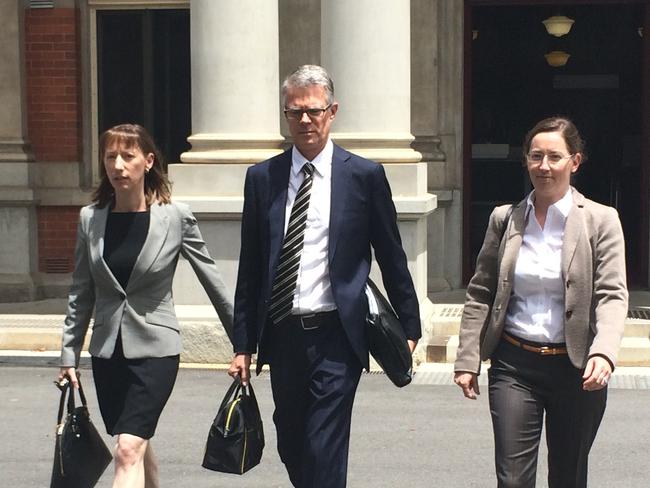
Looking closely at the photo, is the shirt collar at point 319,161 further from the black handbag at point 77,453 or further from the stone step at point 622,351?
the stone step at point 622,351

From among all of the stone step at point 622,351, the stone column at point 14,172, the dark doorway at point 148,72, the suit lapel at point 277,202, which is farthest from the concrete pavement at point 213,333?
the suit lapel at point 277,202

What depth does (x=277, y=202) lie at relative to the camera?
5695mm

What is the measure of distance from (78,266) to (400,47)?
626 cm

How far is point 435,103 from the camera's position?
593 inches

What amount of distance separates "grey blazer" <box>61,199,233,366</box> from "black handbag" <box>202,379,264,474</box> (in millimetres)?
346

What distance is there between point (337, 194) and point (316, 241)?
20 centimetres

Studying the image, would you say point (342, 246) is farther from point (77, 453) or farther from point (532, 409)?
point (77, 453)

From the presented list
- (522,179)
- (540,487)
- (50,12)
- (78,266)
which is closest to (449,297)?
(522,179)

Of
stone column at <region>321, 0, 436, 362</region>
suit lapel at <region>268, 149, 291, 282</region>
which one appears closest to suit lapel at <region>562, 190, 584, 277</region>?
suit lapel at <region>268, 149, 291, 282</region>

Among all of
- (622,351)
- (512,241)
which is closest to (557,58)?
(622,351)

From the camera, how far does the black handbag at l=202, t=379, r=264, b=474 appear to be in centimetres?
565

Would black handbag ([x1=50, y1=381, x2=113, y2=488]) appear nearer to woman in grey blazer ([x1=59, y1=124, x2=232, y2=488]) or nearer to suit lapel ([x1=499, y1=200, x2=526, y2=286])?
woman in grey blazer ([x1=59, y1=124, x2=232, y2=488])

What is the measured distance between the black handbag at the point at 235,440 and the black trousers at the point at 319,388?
0.56 feet

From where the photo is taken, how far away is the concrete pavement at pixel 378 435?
7977 millimetres
